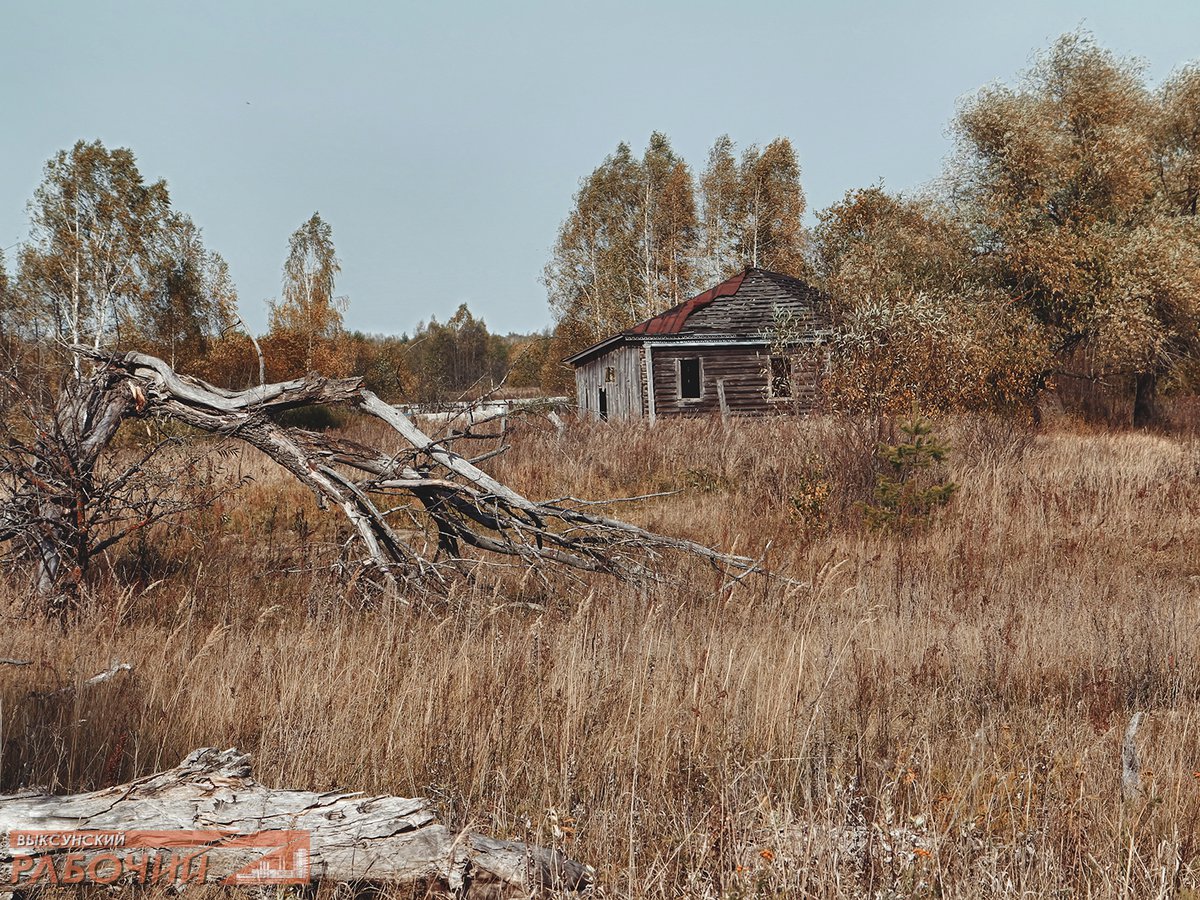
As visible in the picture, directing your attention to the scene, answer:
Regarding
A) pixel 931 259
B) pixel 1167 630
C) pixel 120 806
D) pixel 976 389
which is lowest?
pixel 1167 630

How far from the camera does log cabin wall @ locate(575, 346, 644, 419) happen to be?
26250 millimetres

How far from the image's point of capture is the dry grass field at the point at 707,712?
265 cm

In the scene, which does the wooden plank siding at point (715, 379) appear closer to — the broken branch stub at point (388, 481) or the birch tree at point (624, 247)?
the birch tree at point (624, 247)

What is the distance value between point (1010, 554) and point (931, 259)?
57.4 feet

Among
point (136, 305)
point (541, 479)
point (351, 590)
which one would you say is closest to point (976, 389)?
point (541, 479)

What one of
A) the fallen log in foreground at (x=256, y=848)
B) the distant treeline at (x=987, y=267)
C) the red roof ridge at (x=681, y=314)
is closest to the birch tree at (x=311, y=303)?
the distant treeline at (x=987, y=267)

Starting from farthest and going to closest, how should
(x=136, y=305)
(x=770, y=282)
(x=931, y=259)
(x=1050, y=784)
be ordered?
(x=136, y=305), (x=770, y=282), (x=931, y=259), (x=1050, y=784)

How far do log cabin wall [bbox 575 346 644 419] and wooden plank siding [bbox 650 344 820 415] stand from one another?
0.70 metres

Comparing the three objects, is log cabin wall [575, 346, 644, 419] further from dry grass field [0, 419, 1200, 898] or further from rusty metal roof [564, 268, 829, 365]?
dry grass field [0, 419, 1200, 898]

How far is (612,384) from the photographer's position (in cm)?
2927

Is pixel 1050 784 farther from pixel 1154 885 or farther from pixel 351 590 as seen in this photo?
pixel 351 590

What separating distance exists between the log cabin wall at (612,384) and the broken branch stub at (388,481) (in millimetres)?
16199

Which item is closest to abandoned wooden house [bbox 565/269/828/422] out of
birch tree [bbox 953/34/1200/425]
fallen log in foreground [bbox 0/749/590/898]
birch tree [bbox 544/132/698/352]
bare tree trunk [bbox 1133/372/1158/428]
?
birch tree [bbox 953/34/1200/425]

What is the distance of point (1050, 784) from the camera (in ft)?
9.99
